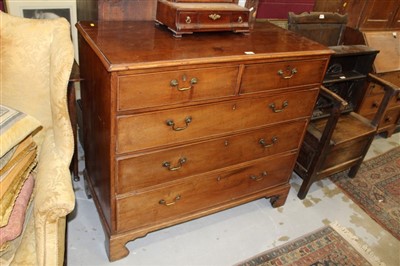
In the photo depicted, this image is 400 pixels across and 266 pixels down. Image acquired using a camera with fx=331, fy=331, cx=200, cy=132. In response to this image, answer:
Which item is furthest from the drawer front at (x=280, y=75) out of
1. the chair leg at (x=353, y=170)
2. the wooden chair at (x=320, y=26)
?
the chair leg at (x=353, y=170)

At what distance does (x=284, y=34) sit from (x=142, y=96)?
3.14 ft

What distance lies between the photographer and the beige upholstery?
1.14 metres

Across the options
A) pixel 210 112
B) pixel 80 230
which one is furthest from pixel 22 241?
pixel 210 112

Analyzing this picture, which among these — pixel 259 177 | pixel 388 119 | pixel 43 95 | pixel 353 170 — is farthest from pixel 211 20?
pixel 388 119

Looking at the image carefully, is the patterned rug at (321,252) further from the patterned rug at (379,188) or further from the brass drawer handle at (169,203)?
the brass drawer handle at (169,203)

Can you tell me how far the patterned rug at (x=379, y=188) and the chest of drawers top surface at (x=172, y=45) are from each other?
1278 mm

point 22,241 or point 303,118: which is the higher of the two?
point 303,118

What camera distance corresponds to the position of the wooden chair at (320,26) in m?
2.22

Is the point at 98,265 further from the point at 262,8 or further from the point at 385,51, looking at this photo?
the point at 385,51

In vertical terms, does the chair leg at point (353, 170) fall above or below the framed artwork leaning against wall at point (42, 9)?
below

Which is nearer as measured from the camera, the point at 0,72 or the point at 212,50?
the point at 0,72

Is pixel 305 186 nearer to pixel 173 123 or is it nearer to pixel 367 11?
pixel 173 123

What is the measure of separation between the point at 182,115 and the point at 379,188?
1883mm

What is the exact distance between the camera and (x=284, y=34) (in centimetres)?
183
